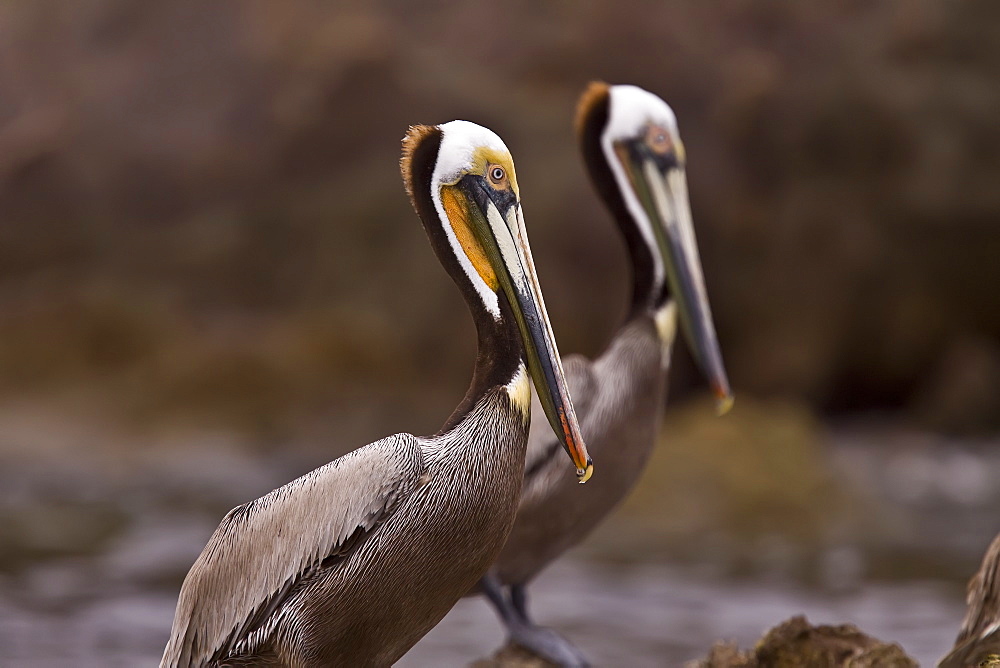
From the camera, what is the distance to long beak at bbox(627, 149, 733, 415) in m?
4.07

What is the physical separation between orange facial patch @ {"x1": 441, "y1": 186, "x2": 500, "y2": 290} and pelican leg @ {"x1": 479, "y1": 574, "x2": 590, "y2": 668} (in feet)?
4.40

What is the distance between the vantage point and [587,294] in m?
9.65

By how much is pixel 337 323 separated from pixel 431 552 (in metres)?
7.18

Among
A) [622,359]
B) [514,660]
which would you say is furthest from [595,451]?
[514,660]

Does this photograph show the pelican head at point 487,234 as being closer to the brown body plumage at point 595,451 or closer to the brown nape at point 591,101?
the brown body plumage at point 595,451

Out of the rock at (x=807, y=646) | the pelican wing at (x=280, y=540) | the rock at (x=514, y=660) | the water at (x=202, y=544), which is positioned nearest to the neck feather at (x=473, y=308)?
the pelican wing at (x=280, y=540)

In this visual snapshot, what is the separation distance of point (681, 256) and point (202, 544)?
3.93 metres

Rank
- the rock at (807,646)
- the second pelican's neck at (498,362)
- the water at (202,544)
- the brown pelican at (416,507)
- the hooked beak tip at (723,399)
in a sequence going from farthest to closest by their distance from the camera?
the water at (202,544) < the hooked beak tip at (723,399) < the rock at (807,646) < the second pelican's neck at (498,362) < the brown pelican at (416,507)

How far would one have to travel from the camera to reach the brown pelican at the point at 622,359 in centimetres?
370

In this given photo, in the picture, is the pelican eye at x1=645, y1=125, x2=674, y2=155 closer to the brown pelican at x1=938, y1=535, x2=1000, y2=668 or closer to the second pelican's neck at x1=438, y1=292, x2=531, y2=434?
the second pelican's neck at x1=438, y1=292, x2=531, y2=434

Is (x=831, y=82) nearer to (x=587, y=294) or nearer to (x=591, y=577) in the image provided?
(x=587, y=294)

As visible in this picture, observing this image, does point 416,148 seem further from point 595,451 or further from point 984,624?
point 984,624

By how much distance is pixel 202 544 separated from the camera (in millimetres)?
6902

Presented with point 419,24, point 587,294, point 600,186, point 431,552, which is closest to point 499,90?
point 419,24
